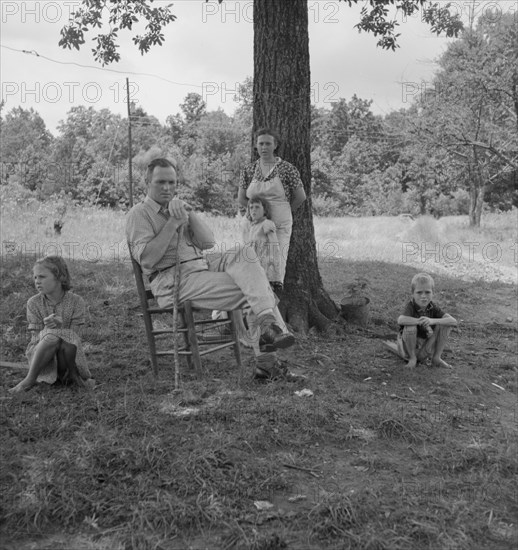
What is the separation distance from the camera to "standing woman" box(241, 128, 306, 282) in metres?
6.09

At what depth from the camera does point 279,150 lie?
6.60 m

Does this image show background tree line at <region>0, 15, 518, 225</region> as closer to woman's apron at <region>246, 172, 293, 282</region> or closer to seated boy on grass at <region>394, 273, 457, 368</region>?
woman's apron at <region>246, 172, 293, 282</region>

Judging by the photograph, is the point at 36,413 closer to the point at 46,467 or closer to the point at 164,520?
the point at 46,467

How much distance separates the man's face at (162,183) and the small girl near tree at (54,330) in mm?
890

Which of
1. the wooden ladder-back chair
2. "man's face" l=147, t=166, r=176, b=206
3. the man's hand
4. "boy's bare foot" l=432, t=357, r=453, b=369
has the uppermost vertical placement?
"man's face" l=147, t=166, r=176, b=206

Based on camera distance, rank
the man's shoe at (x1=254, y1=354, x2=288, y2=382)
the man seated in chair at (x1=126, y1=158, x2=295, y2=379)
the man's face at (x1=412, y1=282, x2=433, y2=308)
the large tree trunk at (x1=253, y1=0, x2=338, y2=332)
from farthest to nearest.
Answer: the large tree trunk at (x1=253, y1=0, x2=338, y2=332) < the man's face at (x1=412, y1=282, x2=433, y2=308) < the man's shoe at (x1=254, y1=354, x2=288, y2=382) < the man seated in chair at (x1=126, y1=158, x2=295, y2=379)

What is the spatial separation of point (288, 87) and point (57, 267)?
334cm

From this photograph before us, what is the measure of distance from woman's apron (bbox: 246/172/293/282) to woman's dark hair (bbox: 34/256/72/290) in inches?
86.8

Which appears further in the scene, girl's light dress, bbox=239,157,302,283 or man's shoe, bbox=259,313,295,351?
girl's light dress, bbox=239,157,302,283

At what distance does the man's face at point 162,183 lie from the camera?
480 centimetres

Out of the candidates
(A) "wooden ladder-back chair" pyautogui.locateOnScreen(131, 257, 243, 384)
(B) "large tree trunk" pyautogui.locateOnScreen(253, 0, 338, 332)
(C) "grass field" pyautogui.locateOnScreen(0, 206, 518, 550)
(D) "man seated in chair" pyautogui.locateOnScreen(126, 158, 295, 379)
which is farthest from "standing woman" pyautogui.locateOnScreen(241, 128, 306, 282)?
(D) "man seated in chair" pyautogui.locateOnScreen(126, 158, 295, 379)

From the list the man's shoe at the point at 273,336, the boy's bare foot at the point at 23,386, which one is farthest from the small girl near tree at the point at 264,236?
the boy's bare foot at the point at 23,386

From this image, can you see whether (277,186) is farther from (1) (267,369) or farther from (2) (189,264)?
(1) (267,369)

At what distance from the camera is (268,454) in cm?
344
